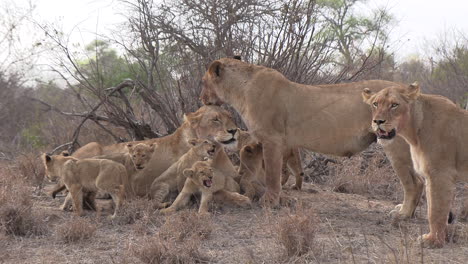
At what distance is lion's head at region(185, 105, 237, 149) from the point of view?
6730 mm

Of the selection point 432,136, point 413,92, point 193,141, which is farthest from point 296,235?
point 193,141

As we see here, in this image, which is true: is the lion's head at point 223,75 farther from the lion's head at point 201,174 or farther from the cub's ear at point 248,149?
the lion's head at point 201,174

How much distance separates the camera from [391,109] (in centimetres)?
487

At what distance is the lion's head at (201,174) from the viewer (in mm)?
6203

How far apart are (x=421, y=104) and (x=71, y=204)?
387cm

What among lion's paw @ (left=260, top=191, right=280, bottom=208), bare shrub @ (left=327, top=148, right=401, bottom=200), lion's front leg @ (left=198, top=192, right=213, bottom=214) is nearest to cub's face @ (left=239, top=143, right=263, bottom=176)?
lion's paw @ (left=260, top=191, right=280, bottom=208)

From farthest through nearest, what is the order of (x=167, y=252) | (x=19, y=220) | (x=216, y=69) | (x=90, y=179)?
(x=216, y=69)
(x=90, y=179)
(x=19, y=220)
(x=167, y=252)

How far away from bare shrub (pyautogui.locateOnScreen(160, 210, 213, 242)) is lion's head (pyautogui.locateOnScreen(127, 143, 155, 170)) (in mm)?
1234

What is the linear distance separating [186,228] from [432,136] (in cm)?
217

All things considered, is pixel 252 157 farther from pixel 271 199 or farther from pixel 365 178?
pixel 365 178

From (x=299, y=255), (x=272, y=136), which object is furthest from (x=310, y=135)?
(x=299, y=255)

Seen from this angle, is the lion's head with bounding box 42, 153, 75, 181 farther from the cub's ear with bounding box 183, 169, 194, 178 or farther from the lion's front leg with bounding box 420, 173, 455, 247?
the lion's front leg with bounding box 420, 173, 455, 247

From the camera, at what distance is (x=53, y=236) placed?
18.5 feet

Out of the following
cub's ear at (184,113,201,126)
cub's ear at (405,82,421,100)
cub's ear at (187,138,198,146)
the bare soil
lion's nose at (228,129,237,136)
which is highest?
cub's ear at (405,82,421,100)
